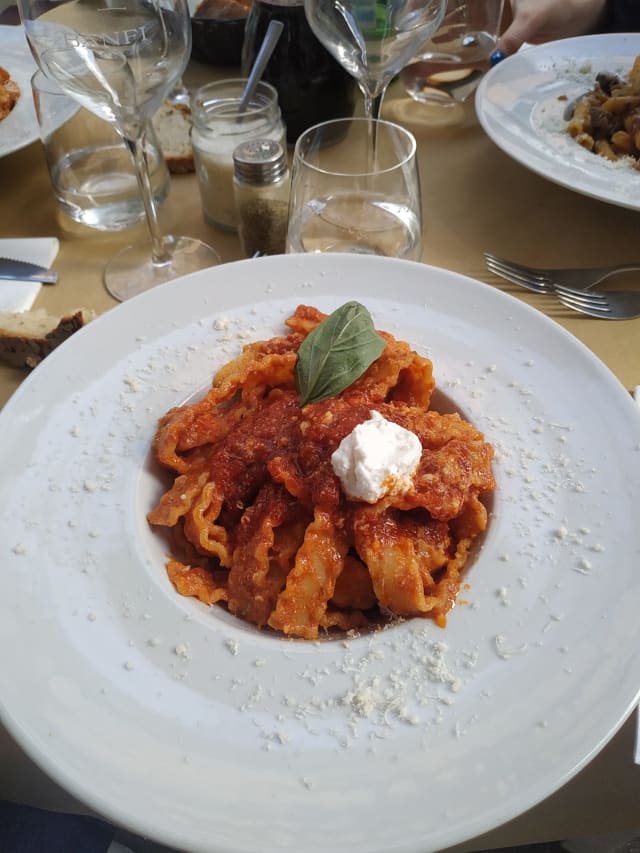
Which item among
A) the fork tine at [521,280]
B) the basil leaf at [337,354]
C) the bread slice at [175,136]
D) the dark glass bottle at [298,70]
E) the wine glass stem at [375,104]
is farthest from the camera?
the bread slice at [175,136]

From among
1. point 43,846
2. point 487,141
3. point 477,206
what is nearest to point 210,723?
point 43,846

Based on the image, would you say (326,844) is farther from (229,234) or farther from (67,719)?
(229,234)

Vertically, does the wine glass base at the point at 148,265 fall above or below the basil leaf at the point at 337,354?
below

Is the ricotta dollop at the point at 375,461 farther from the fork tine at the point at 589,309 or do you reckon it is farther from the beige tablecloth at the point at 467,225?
the fork tine at the point at 589,309

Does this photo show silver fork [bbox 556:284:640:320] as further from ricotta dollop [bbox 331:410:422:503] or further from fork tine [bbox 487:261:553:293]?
ricotta dollop [bbox 331:410:422:503]

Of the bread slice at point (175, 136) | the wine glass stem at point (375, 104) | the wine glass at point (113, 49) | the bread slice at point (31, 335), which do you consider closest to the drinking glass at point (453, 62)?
the wine glass stem at point (375, 104)

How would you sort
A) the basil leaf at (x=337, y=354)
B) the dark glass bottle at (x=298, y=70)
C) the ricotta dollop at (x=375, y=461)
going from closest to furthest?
the ricotta dollop at (x=375, y=461) → the basil leaf at (x=337, y=354) → the dark glass bottle at (x=298, y=70)

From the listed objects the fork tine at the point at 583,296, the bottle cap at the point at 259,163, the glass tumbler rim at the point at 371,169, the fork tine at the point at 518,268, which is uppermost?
the glass tumbler rim at the point at 371,169
